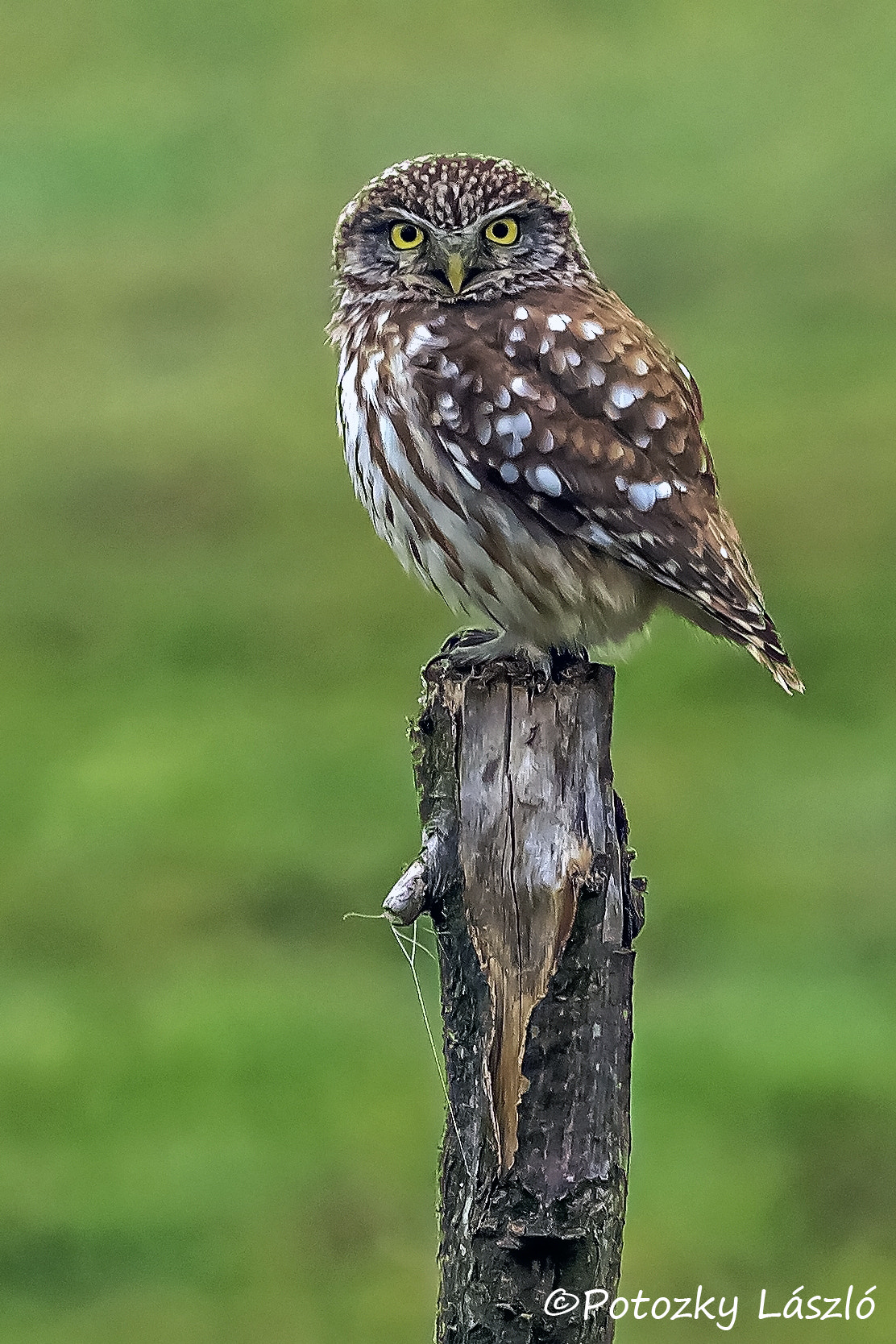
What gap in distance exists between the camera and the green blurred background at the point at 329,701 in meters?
8.80

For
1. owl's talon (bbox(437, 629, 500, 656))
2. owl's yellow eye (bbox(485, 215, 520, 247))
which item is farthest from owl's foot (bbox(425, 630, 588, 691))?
owl's yellow eye (bbox(485, 215, 520, 247))

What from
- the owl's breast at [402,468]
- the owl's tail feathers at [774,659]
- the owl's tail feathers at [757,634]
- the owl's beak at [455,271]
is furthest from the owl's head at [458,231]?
the owl's tail feathers at [774,659]

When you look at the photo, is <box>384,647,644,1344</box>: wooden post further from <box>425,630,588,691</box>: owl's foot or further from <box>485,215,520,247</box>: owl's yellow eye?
<box>485,215,520,247</box>: owl's yellow eye

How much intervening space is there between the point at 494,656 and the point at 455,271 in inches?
40.1

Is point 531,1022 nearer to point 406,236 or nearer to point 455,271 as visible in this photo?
point 455,271

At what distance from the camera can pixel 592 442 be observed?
556 cm

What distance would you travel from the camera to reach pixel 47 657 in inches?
598

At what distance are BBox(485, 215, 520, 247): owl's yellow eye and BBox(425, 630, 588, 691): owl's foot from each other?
41.2 inches

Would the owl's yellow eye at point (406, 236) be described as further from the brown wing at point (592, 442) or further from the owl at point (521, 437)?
the brown wing at point (592, 442)

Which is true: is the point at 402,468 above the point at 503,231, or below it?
below

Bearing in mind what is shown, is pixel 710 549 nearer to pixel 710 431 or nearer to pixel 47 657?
pixel 47 657

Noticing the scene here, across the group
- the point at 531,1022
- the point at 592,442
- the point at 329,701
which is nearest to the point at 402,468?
the point at 592,442

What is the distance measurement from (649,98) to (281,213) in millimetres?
5752

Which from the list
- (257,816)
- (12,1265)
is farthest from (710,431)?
(12,1265)
